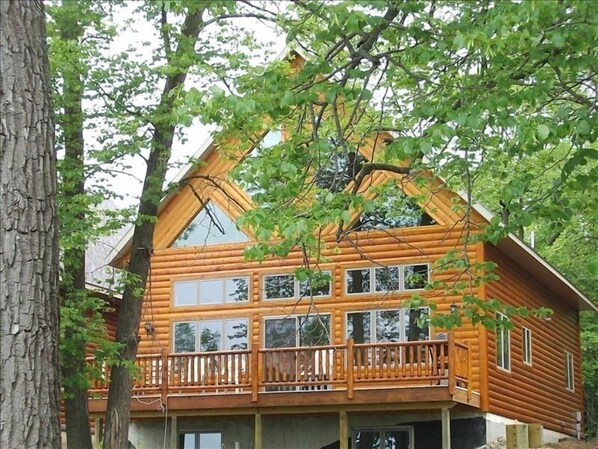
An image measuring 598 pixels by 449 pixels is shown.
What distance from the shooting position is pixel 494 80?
884 centimetres

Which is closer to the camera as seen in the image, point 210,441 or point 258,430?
point 258,430

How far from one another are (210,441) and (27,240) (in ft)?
54.6

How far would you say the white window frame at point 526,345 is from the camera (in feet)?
69.9

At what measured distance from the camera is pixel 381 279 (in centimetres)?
1955

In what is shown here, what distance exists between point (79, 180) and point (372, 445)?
8.31 metres

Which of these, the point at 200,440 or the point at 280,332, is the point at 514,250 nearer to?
the point at 280,332

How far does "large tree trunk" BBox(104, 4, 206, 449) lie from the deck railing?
57.0 inches

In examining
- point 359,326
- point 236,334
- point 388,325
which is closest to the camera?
point 388,325

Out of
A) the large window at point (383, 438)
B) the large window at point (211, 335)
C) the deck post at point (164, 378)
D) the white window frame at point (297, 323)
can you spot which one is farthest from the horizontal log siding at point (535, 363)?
the deck post at point (164, 378)

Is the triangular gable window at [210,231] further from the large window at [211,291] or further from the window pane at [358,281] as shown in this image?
the window pane at [358,281]

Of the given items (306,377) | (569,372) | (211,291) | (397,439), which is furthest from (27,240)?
(569,372)

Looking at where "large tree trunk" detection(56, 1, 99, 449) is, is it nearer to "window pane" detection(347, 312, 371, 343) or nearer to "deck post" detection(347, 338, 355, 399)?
"deck post" detection(347, 338, 355, 399)

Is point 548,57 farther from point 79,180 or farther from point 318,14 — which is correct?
point 79,180

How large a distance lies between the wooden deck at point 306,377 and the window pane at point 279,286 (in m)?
1.59
